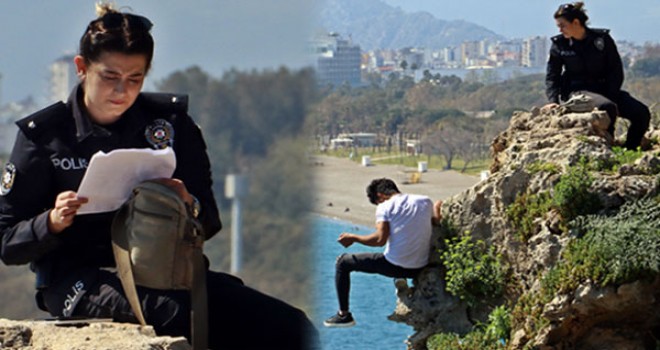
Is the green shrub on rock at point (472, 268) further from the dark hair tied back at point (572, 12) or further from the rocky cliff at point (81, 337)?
the rocky cliff at point (81, 337)

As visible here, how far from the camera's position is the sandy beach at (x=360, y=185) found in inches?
1729

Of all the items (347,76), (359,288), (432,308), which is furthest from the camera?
(347,76)

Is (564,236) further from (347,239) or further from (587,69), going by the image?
(347,239)

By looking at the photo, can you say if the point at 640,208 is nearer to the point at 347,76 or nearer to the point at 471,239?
Result: the point at 471,239

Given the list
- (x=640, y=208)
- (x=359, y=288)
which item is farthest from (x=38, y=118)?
(x=359, y=288)

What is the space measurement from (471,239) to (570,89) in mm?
1037

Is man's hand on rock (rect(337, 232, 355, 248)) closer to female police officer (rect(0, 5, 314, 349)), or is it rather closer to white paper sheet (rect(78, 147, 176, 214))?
female police officer (rect(0, 5, 314, 349))

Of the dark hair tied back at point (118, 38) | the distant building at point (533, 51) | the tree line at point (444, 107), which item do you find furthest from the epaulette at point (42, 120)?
the distant building at point (533, 51)

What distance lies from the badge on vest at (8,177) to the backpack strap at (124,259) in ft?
0.88

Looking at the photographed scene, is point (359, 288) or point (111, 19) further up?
point (111, 19)

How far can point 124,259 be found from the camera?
2.62m

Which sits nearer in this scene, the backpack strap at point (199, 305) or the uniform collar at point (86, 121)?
the backpack strap at point (199, 305)

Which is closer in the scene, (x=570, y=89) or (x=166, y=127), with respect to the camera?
(x=166, y=127)

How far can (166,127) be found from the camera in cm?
279
